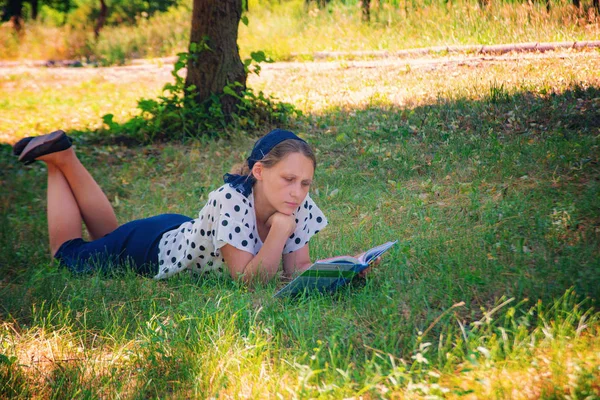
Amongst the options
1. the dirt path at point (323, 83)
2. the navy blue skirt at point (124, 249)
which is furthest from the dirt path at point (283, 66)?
the navy blue skirt at point (124, 249)

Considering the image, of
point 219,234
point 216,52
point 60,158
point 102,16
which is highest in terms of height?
point 102,16

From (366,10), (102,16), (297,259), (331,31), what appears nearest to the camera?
(297,259)

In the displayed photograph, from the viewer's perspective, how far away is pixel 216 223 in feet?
13.0

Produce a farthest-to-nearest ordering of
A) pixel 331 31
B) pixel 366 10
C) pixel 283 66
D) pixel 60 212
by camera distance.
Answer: pixel 283 66
pixel 331 31
pixel 366 10
pixel 60 212

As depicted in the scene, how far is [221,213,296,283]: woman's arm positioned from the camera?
3.88 metres

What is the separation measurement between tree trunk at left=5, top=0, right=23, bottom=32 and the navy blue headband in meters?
19.6

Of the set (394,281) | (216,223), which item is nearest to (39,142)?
(216,223)

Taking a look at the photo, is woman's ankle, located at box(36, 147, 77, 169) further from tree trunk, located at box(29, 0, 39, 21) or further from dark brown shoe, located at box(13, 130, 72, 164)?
tree trunk, located at box(29, 0, 39, 21)

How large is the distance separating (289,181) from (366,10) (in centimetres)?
580

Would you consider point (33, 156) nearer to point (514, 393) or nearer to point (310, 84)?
point (514, 393)

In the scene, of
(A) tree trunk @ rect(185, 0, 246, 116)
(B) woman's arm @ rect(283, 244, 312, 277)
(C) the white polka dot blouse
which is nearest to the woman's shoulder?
(C) the white polka dot blouse

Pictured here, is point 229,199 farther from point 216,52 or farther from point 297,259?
point 216,52

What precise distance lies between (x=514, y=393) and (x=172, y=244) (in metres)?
2.80

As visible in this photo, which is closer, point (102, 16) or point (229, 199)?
point (229, 199)
